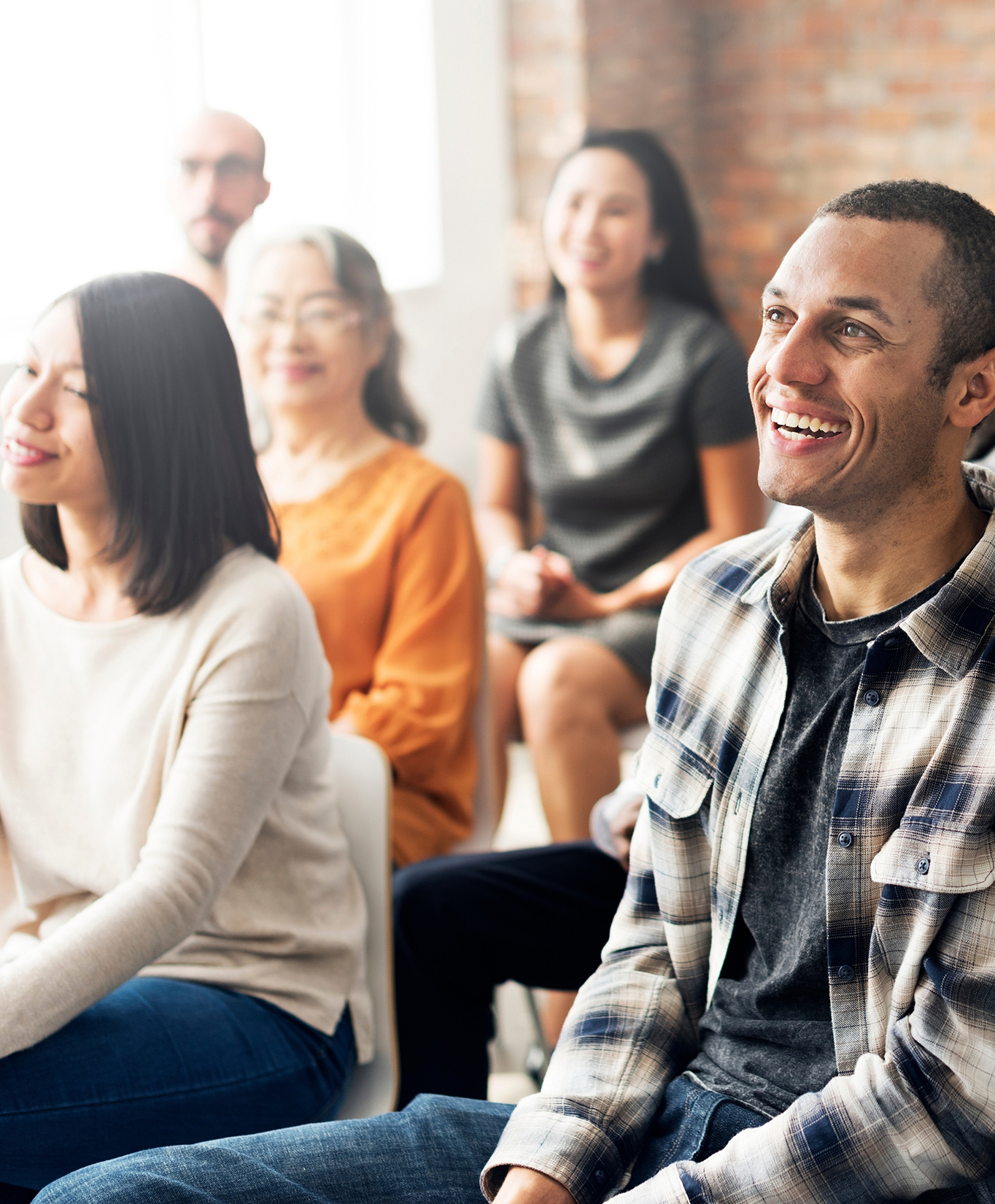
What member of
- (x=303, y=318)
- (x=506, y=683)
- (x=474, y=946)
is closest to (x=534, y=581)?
(x=506, y=683)

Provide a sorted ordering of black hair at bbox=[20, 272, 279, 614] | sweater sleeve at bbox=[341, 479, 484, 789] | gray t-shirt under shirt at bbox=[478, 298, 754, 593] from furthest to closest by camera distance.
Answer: gray t-shirt under shirt at bbox=[478, 298, 754, 593] → sweater sleeve at bbox=[341, 479, 484, 789] → black hair at bbox=[20, 272, 279, 614]

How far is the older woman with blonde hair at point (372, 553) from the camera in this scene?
5.95 ft

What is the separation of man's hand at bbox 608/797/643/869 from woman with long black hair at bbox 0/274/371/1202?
0.29m

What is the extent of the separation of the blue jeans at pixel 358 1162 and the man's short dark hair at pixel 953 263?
2.03 ft

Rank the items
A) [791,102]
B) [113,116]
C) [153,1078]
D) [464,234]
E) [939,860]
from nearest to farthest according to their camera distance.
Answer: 1. [939,860]
2. [153,1078]
3. [113,116]
4. [464,234]
5. [791,102]

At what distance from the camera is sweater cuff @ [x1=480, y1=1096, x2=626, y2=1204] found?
102cm

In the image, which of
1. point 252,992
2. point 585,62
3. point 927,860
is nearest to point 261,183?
point 252,992

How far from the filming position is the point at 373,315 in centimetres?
194

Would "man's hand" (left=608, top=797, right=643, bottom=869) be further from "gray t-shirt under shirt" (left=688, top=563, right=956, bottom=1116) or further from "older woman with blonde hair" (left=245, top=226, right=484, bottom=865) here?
"older woman with blonde hair" (left=245, top=226, right=484, bottom=865)

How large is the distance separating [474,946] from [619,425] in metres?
1.37

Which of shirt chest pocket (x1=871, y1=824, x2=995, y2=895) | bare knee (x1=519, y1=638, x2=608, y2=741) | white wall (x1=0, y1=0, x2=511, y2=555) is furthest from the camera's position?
white wall (x1=0, y1=0, x2=511, y2=555)

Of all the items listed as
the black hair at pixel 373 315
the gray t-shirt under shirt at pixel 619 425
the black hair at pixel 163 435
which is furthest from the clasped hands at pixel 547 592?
the black hair at pixel 163 435

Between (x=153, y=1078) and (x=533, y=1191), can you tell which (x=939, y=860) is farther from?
(x=153, y=1078)

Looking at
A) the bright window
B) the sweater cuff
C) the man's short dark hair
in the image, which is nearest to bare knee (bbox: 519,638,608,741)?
the bright window
